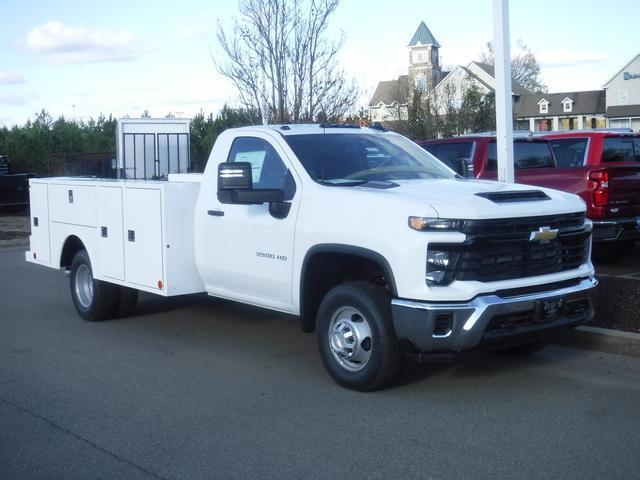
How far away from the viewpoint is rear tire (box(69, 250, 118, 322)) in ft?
30.6

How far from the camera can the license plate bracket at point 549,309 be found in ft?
19.8

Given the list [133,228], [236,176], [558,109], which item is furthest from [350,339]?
[558,109]

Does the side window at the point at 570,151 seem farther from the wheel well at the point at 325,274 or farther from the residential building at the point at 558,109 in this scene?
the residential building at the point at 558,109

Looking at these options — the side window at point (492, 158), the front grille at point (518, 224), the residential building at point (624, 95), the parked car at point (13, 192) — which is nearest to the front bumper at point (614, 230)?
the side window at point (492, 158)

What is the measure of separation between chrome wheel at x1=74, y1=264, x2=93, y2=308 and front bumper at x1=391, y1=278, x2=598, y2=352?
15.8ft

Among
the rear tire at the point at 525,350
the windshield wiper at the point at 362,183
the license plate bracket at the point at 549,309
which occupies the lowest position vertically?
the rear tire at the point at 525,350

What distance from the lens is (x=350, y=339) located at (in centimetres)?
642

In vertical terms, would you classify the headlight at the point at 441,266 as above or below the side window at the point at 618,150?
below

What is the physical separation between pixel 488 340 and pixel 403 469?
1.35 m

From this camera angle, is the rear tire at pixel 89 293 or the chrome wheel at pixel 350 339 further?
the rear tire at pixel 89 293

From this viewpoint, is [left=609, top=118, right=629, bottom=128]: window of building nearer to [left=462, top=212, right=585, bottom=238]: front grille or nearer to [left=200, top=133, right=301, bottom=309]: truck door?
[left=200, top=133, right=301, bottom=309]: truck door

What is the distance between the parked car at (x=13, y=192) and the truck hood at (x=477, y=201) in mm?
20312

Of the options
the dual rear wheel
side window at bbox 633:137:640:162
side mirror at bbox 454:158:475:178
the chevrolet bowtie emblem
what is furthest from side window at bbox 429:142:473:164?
the chevrolet bowtie emblem

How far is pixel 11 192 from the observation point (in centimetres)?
2497
